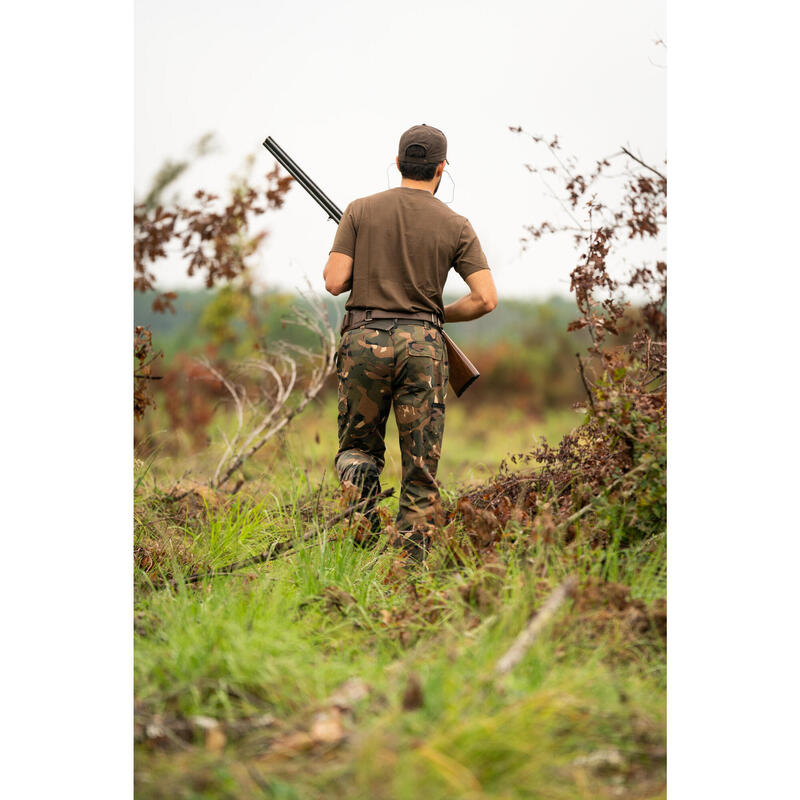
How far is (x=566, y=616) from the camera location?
8.87 feet

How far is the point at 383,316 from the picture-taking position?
12.4ft

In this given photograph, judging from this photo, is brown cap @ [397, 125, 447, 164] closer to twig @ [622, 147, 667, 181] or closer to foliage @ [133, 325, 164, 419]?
twig @ [622, 147, 667, 181]

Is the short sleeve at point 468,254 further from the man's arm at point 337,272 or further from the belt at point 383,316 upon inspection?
the man's arm at point 337,272

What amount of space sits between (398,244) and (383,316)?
325mm

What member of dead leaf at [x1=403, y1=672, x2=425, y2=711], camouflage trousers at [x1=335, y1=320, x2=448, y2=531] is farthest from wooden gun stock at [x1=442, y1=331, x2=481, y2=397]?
dead leaf at [x1=403, y1=672, x2=425, y2=711]

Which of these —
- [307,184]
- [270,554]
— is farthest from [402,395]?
[307,184]

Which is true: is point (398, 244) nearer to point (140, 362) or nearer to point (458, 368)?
point (458, 368)

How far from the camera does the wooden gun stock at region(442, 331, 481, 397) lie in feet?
13.4

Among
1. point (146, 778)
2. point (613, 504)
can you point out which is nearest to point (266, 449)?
point (613, 504)

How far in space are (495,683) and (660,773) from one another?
548 millimetres

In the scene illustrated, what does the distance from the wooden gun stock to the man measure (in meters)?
0.20

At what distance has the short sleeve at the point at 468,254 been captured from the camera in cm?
384

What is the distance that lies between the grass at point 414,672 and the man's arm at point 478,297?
1.00 m

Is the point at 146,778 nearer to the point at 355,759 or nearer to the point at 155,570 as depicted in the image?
the point at 355,759
